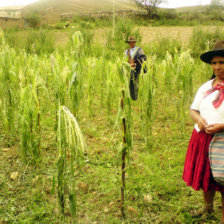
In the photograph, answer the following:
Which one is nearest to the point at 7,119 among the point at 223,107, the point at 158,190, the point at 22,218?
the point at 22,218

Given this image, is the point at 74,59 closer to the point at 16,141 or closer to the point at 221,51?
the point at 16,141

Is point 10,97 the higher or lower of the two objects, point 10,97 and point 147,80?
the lower

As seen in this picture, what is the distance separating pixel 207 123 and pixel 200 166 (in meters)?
0.25

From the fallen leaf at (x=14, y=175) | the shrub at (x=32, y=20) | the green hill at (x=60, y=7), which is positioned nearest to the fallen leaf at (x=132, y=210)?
the fallen leaf at (x=14, y=175)

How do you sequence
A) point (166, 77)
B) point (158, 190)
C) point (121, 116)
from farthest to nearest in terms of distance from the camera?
point (166, 77), point (158, 190), point (121, 116)

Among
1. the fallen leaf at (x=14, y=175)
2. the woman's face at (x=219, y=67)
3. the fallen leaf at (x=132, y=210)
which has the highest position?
the woman's face at (x=219, y=67)

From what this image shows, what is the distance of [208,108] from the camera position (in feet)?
4.45

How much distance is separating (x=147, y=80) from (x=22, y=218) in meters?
1.43

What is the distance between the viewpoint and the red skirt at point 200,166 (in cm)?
137

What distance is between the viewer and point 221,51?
1.34 meters

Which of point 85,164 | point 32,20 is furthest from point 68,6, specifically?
point 85,164

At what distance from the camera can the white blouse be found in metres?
1.30

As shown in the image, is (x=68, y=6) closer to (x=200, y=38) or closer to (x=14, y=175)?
(x=200, y=38)

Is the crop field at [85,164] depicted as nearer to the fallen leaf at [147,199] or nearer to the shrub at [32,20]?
the fallen leaf at [147,199]
